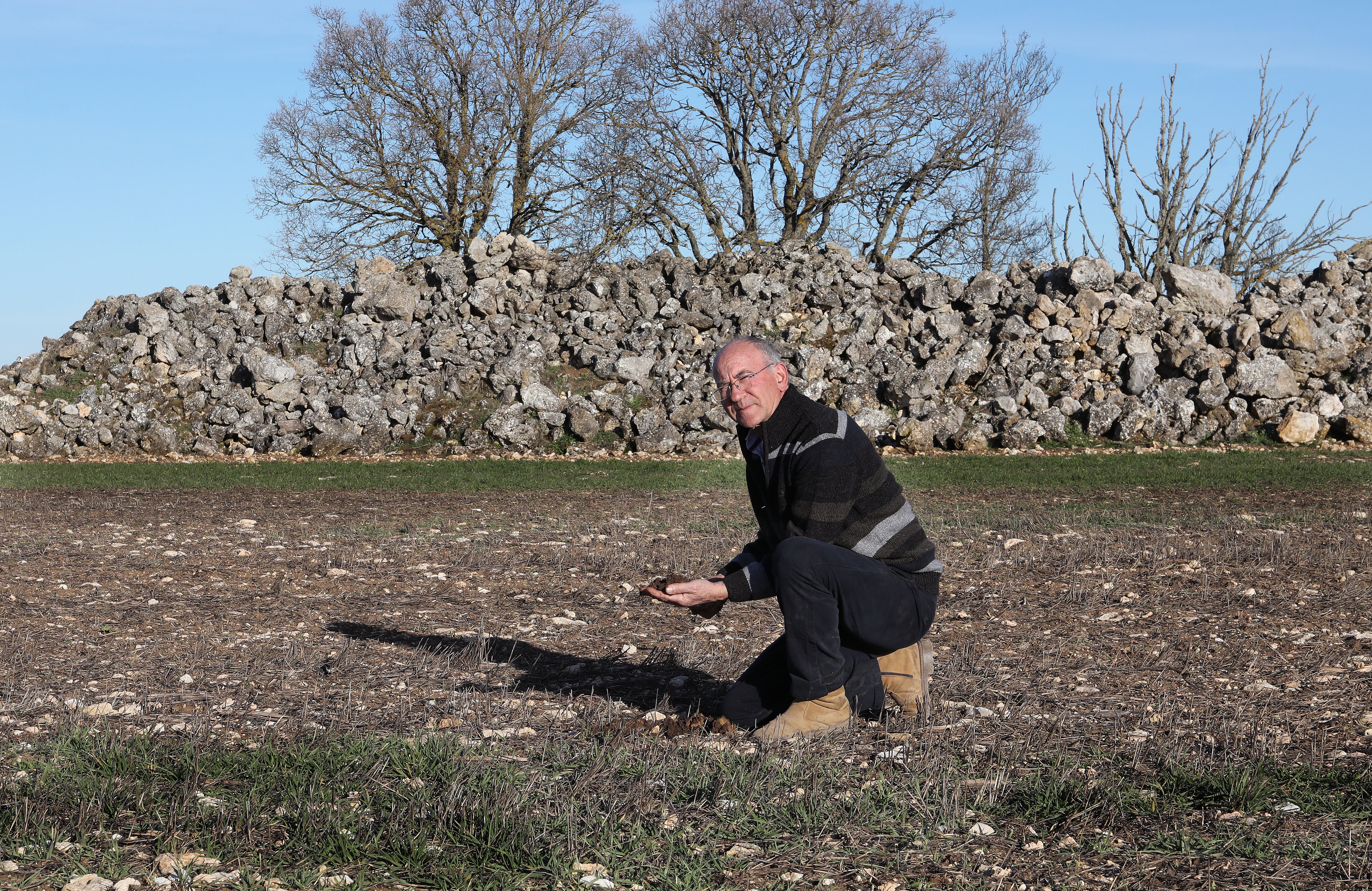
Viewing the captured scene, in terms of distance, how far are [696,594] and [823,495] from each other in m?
0.68

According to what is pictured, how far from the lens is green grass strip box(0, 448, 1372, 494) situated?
624 inches

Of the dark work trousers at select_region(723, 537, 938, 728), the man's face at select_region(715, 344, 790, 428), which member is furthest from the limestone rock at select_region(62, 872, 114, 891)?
the man's face at select_region(715, 344, 790, 428)

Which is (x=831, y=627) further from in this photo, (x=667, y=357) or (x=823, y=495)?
(x=667, y=357)

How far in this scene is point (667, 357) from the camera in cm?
2403

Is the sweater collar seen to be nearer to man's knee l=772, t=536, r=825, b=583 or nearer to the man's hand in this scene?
man's knee l=772, t=536, r=825, b=583

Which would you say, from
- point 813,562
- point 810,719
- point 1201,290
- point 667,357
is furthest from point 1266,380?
point 813,562

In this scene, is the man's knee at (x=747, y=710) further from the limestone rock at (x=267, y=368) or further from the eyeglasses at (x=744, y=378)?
the limestone rock at (x=267, y=368)

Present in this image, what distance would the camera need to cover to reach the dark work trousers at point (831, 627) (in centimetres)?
470

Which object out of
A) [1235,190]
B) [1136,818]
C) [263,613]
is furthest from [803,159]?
[1136,818]

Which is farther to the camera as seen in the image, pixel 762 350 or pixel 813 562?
pixel 762 350

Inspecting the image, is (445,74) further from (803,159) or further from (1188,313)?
(1188,313)

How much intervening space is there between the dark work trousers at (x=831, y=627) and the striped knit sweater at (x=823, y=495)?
70 millimetres

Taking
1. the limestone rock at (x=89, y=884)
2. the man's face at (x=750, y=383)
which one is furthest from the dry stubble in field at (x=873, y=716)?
the man's face at (x=750, y=383)

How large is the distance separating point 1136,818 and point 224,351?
82.8 feet
